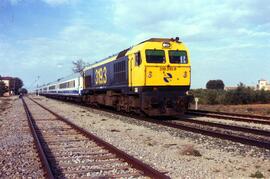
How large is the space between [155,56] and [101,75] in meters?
8.71

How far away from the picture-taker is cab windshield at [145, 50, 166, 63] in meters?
17.0

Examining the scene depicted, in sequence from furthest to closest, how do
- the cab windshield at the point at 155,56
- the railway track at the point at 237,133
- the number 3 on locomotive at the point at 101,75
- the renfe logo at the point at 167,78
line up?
the number 3 on locomotive at the point at 101,75
the renfe logo at the point at 167,78
the cab windshield at the point at 155,56
the railway track at the point at 237,133

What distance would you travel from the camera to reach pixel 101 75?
82.9 ft

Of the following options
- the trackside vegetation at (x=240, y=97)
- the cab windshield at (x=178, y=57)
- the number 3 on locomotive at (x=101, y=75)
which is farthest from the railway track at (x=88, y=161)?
the trackside vegetation at (x=240, y=97)

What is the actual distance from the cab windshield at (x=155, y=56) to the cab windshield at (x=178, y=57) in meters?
0.41

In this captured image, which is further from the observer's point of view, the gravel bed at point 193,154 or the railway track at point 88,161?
the gravel bed at point 193,154

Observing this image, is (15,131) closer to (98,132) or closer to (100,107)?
(98,132)

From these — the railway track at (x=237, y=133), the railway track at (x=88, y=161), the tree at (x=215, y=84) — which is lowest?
the railway track at (x=88, y=161)

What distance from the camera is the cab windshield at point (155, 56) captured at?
1705cm

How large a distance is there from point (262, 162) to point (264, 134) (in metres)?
4.25

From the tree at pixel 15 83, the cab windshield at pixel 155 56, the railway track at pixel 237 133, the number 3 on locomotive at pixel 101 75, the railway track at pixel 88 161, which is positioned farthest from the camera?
the tree at pixel 15 83

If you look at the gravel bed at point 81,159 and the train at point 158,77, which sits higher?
the train at point 158,77

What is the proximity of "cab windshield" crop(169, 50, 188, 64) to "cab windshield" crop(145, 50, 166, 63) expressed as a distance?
0.41 meters

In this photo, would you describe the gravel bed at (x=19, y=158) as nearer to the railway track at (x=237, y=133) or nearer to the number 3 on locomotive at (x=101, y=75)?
the railway track at (x=237, y=133)
